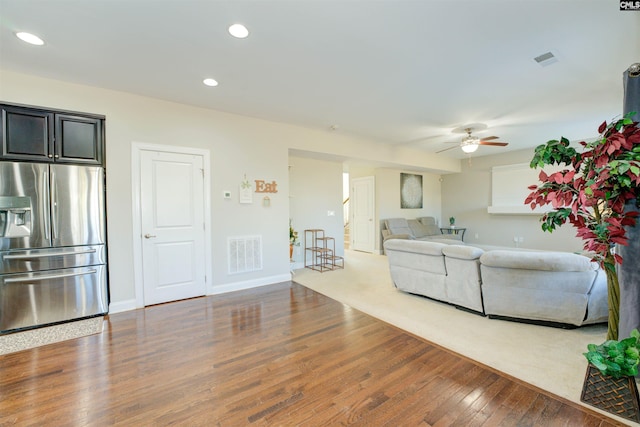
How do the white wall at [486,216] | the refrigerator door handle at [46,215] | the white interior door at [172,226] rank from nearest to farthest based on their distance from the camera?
the refrigerator door handle at [46,215] → the white interior door at [172,226] → the white wall at [486,216]

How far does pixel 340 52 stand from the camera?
259 centimetres

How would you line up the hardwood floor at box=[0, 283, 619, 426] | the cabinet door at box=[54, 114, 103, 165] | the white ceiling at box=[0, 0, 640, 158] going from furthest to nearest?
the cabinet door at box=[54, 114, 103, 165], the white ceiling at box=[0, 0, 640, 158], the hardwood floor at box=[0, 283, 619, 426]

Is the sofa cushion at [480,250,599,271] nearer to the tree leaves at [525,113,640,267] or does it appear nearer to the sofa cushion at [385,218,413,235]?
the tree leaves at [525,113,640,267]

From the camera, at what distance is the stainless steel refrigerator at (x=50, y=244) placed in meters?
2.90

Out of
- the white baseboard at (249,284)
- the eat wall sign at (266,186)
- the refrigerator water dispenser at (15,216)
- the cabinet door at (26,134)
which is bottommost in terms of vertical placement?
the white baseboard at (249,284)

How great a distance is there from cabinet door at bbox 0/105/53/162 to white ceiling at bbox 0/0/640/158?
0.45 m

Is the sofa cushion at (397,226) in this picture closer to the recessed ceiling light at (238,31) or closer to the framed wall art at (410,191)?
the framed wall art at (410,191)

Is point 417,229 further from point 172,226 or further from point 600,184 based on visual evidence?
point 172,226

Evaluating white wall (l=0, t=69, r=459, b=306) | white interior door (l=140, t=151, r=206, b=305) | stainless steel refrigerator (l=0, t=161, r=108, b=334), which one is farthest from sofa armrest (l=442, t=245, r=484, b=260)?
stainless steel refrigerator (l=0, t=161, r=108, b=334)

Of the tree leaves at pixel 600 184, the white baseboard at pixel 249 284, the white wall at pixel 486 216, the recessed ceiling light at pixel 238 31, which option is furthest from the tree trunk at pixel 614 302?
the white wall at pixel 486 216

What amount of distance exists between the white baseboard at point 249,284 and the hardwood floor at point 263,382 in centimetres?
108

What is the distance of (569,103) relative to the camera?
12.7 ft

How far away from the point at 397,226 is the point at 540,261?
15.4 feet

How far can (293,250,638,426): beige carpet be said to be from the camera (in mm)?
2121
